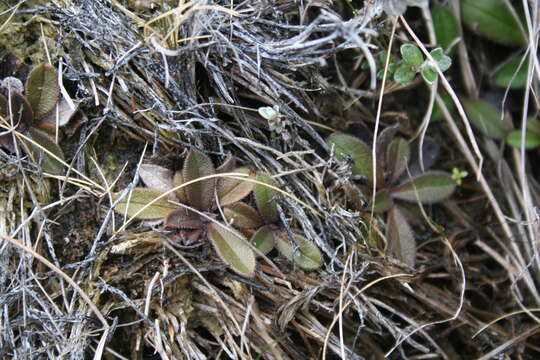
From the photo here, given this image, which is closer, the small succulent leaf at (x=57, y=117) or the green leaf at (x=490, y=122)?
the small succulent leaf at (x=57, y=117)

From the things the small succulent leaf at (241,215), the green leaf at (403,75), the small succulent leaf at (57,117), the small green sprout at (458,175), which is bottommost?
the small green sprout at (458,175)

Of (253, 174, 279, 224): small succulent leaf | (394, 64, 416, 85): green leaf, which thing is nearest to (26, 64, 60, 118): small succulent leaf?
(253, 174, 279, 224): small succulent leaf

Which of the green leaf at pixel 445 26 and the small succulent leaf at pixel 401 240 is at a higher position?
the green leaf at pixel 445 26

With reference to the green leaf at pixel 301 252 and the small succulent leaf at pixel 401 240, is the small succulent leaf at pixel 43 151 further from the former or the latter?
the small succulent leaf at pixel 401 240

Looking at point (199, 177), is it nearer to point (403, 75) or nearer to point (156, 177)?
point (156, 177)

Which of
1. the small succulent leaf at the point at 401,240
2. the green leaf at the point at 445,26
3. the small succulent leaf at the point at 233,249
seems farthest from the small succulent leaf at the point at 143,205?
the green leaf at the point at 445,26

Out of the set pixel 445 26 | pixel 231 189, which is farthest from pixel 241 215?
pixel 445 26

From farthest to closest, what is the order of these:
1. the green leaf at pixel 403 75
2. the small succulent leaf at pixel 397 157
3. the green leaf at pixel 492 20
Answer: the green leaf at pixel 492 20 → the small succulent leaf at pixel 397 157 → the green leaf at pixel 403 75

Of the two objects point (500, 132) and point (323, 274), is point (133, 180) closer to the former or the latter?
point (323, 274)
